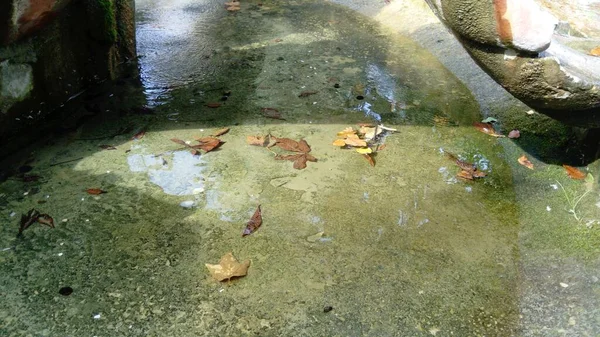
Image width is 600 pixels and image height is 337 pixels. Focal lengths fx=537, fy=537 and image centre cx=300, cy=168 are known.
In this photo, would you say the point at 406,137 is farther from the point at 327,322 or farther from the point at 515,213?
the point at 327,322

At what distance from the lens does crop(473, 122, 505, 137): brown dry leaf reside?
3.47m

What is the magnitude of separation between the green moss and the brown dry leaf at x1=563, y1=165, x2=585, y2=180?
10.6ft

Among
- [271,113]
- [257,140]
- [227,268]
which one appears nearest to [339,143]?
[257,140]

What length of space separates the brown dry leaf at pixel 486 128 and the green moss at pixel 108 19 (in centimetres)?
271

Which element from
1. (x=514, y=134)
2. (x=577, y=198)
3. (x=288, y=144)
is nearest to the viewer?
(x=577, y=198)

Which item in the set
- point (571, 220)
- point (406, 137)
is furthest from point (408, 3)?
point (571, 220)

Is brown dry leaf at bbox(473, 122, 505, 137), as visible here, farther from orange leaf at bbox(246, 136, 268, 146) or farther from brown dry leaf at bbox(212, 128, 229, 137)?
brown dry leaf at bbox(212, 128, 229, 137)

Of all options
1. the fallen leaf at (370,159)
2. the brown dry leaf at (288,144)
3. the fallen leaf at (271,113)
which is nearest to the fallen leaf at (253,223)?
the brown dry leaf at (288,144)

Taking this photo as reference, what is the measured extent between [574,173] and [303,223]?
61.9 inches

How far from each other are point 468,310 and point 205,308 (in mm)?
1059

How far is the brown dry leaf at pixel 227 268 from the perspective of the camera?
7.58ft

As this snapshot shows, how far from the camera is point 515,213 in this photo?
8.96 feet

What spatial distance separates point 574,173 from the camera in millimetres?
2994

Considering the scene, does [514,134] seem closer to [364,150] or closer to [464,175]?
[464,175]
